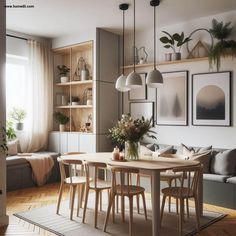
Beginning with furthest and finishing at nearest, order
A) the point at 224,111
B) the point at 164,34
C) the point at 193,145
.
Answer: the point at 164,34
the point at 193,145
the point at 224,111

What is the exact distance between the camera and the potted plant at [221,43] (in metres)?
4.86

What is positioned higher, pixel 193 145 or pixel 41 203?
pixel 193 145

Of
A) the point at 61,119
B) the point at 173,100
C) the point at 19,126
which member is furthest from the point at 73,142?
the point at 173,100

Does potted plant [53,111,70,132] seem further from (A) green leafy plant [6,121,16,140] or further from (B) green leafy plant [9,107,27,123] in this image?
(A) green leafy plant [6,121,16,140]

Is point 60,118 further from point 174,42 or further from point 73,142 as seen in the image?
point 174,42

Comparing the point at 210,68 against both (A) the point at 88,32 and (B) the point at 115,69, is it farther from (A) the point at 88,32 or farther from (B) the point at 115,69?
(A) the point at 88,32

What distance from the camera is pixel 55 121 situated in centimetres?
677

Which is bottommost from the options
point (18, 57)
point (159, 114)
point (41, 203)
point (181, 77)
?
point (41, 203)

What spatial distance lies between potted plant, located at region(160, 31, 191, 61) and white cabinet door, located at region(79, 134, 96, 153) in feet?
6.75

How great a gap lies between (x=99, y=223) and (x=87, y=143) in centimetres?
238

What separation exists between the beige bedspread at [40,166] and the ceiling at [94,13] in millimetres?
2419

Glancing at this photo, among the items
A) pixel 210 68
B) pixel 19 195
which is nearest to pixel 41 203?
pixel 19 195

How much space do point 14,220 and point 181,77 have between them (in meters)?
3.56

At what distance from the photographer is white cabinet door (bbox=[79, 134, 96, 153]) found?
5828 mm
